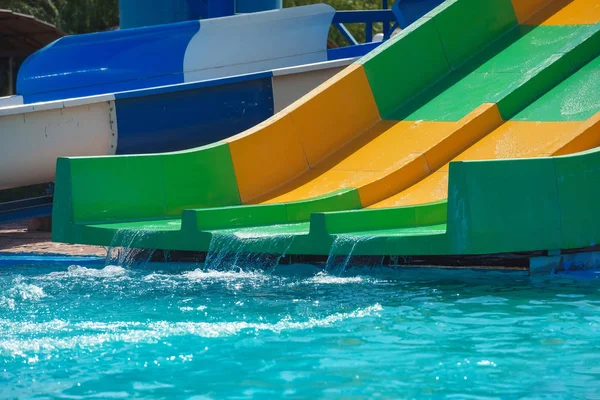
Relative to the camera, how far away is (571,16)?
29.9ft

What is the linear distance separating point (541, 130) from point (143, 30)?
4.36 meters

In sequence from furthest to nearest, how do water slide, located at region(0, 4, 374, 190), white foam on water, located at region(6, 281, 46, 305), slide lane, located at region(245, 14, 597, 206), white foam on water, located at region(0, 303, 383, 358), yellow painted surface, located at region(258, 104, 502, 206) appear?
water slide, located at region(0, 4, 374, 190), slide lane, located at region(245, 14, 597, 206), yellow painted surface, located at region(258, 104, 502, 206), white foam on water, located at region(6, 281, 46, 305), white foam on water, located at region(0, 303, 383, 358)

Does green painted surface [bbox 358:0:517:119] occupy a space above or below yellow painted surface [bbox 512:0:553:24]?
below

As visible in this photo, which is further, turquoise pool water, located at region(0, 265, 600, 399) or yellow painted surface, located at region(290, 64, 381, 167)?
yellow painted surface, located at region(290, 64, 381, 167)

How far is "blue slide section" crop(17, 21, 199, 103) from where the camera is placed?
997 cm

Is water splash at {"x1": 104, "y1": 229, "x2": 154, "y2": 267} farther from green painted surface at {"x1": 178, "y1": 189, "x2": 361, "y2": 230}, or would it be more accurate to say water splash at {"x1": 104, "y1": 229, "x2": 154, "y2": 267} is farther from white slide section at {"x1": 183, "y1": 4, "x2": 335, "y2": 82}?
white slide section at {"x1": 183, "y1": 4, "x2": 335, "y2": 82}

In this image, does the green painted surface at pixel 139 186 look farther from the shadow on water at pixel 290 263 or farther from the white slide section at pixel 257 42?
the white slide section at pixel 257 42

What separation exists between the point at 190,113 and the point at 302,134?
1.38 metres

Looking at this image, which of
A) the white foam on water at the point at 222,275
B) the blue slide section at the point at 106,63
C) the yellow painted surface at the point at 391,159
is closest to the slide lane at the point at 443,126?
the yellow painted surface at the point at 391,159

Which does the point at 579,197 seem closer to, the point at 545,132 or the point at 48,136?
the point at 545,132

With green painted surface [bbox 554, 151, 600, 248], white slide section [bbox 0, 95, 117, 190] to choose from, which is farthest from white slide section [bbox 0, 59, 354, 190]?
green painted surface [bbox 554, 151, 600, 248]

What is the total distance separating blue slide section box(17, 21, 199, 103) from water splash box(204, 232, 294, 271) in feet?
11.9

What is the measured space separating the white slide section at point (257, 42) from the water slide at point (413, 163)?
2.21 m

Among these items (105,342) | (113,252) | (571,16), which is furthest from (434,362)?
(571,16)
